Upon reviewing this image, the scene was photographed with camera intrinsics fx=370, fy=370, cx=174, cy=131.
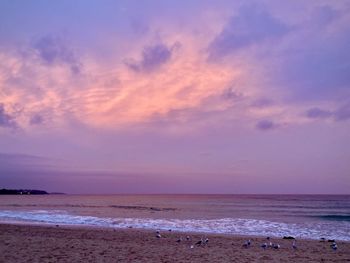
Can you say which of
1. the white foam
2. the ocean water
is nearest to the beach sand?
the white foam

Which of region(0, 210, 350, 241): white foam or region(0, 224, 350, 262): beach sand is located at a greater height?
region(0, 224, 350, 262): beach sand

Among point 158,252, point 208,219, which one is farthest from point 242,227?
point 158,252

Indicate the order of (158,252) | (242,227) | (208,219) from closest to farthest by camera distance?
1. (158,252)
2. (242,227)
3. (208,219)

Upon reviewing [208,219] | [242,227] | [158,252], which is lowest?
[208,219]

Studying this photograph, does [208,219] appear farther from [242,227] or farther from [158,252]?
[158,252]

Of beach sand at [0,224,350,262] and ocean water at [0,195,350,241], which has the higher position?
beach sand at [0,224,350,262]

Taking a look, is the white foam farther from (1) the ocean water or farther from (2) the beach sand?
(2) the beach sand

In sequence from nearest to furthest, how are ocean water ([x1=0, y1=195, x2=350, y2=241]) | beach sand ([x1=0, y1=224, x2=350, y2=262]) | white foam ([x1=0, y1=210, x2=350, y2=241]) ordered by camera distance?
beach sand ([x1=0, y1=224, x2=350, y2=262]) → white foam ([x1=0, y1=210, x2=350, y2=241]) → ocean water ([x1=0, y1=195, x2=350, y2=241])

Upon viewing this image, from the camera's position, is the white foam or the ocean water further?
the ocean water

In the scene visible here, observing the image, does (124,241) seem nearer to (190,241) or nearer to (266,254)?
(190,241)

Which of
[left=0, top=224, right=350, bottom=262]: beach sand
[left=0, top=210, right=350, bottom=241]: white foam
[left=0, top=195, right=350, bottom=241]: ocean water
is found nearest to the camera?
[left=0, top=224, right=350, bottom=262]: beach sand

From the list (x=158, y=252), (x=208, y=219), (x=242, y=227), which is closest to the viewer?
(x=158, y=252)

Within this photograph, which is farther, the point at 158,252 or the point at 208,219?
the point at 208,219

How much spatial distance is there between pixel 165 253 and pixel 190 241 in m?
4.41
